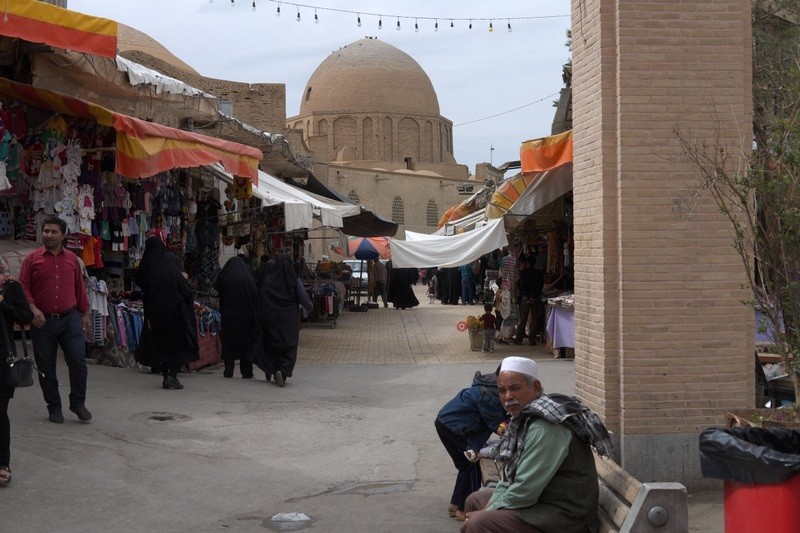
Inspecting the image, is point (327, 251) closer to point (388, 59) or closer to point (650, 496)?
point (388, 59)

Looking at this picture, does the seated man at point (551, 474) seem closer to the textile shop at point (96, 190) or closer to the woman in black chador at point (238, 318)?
the textile shop at point (96, 190)

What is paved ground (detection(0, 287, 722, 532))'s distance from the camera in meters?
5.92

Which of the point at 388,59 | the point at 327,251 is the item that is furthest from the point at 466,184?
the point at 327,251

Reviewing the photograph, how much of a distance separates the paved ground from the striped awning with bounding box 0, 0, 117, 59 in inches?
117

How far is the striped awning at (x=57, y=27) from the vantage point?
7305mm

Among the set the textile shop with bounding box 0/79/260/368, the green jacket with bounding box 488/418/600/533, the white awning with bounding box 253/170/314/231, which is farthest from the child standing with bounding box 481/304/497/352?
the green jacket with bounding box 488/418/600/533

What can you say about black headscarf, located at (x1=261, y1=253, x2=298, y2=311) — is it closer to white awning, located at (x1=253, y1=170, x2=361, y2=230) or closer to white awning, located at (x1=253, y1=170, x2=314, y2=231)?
white awning, located at (x1=253, y1=170, x2=314, y2=231)

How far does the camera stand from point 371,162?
211ft

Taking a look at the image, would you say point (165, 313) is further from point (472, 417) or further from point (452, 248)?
point (452, 248)

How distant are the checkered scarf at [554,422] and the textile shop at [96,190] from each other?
19.9 feet

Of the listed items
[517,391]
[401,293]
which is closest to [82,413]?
[517,391]

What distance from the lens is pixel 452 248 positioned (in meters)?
16.5

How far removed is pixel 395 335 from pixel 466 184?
43.7 m

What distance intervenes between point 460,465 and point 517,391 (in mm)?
1742
